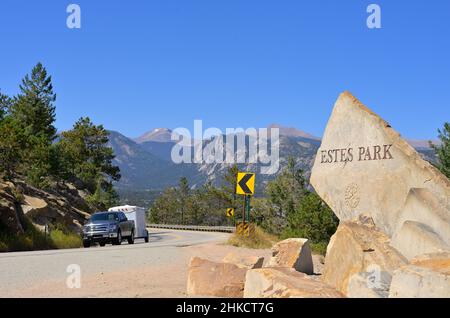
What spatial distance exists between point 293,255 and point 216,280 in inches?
153

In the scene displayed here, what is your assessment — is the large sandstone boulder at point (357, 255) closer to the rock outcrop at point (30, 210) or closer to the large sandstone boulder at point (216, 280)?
the large sandstone boulder at point (216, 280)

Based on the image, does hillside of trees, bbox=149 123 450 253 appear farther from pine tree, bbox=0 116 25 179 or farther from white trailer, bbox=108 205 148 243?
pine tree, bbox=0 116 25 179

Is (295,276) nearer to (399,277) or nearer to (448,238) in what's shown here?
(399,277)

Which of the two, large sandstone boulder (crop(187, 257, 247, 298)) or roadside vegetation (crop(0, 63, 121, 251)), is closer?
large sandstone boulder (crop(187, 257, 247, 298))

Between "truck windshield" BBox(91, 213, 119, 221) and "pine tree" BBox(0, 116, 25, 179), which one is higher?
"pine tree" BBox(0, 116, 25, 179)

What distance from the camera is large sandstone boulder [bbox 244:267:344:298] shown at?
6.91m

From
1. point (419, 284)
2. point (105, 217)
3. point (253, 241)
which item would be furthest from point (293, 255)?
point (105, 217)

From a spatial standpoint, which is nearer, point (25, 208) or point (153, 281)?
point (153, 281)

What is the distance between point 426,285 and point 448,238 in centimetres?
310

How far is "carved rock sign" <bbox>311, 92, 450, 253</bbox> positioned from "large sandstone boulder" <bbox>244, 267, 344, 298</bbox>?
279cm

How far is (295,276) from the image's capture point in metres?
8.07

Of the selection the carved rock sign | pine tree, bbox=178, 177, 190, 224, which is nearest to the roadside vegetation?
the carved rock sign
